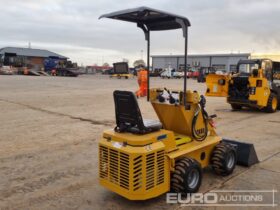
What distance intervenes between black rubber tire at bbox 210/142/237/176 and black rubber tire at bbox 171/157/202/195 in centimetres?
70

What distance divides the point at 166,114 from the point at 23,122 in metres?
5.93

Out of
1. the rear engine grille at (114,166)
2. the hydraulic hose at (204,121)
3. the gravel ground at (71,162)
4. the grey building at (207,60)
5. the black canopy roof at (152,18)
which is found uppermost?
→ the grey building at (207,60)

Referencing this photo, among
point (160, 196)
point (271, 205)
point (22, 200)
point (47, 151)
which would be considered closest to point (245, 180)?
point (271, 205)

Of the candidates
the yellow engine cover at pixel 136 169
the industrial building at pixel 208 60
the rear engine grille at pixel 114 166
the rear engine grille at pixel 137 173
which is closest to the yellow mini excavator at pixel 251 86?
the yellow engine cover at pixel 136 169

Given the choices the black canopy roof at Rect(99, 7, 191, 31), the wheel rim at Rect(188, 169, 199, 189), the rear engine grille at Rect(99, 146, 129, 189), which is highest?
the black canopy roof at Rect(99, 7, 191, 31)

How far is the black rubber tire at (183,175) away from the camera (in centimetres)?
399

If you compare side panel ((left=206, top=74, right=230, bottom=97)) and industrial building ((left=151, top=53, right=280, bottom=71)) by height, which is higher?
industrial building ((left=151, top=53, right=280, bottom=71))

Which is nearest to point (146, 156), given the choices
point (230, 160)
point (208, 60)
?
point (230, 160)

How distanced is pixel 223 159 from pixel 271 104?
8075mm

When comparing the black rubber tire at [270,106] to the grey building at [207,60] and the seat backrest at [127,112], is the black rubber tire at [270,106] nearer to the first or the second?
the seat backrest at [127,112]

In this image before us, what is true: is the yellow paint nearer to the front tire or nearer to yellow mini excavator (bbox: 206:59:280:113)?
yellow mini excavator (bbox: 206:59:280:113)

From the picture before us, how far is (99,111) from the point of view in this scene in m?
11.6

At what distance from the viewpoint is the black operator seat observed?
3.88 m

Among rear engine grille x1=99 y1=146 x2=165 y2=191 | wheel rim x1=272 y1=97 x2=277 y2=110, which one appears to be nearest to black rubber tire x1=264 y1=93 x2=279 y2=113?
wheel rim x1=272 y1=97 x2=277 y2=110
